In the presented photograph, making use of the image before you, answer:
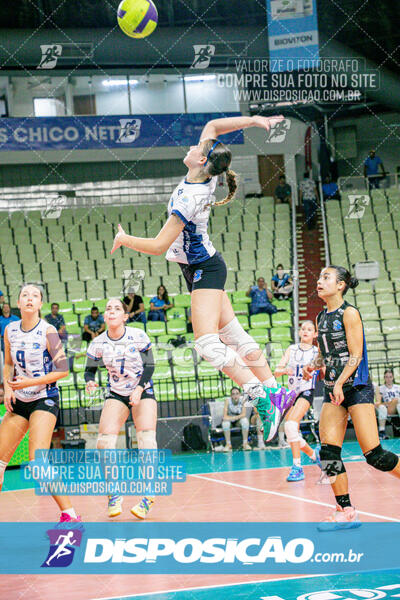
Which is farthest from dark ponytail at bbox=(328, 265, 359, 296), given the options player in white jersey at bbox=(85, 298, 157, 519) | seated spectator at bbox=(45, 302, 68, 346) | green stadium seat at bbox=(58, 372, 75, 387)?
green stadium seat at bbox=(58, 372, 75, 387)

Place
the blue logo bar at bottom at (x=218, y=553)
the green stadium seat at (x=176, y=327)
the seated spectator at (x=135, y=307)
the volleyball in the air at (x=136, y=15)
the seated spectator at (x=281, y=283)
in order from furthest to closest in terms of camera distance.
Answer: the seated spectator at (x=281, y=283) < the green stadium seat at (x=176, y=327) < the seated spectator at (x=135, y=307) < the volleyball in the air at (x=136, y=15) < the blue logo bar at bottom at (x=218, y=553)

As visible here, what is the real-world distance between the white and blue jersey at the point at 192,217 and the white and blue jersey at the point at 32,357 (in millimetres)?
2168

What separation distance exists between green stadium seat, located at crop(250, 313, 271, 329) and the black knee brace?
30.8 feet

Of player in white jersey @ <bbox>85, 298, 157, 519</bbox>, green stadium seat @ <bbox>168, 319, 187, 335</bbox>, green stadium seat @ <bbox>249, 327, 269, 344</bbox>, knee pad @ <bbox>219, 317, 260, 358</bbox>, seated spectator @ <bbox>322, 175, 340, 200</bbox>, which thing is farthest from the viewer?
seated spectator @ <bbox>322, 175, 340, 200</bbox>

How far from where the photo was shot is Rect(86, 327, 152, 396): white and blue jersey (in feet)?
26.8

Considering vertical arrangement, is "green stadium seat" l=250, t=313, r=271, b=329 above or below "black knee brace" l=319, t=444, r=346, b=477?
above

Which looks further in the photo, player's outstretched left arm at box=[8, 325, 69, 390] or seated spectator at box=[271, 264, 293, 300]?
seated spectator at box=[271, 264, 293, 300]

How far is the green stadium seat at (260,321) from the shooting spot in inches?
635

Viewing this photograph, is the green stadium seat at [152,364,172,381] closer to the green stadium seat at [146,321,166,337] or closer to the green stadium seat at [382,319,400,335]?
the green stadium seat at [146,321,166,337]

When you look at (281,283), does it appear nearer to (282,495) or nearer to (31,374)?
(282,495)

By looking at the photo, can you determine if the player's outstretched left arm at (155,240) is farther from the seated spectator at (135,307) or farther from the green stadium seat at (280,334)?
the green stadium seat at (280,334)

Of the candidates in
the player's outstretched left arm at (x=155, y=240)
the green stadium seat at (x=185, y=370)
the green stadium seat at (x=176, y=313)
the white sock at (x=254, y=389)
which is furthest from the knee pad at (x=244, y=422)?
the player's outstretched left arm at (x=155, y=240)

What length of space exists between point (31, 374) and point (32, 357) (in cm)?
16

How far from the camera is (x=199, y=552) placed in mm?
5883
